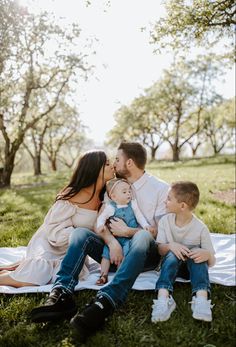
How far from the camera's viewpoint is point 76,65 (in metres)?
19.1

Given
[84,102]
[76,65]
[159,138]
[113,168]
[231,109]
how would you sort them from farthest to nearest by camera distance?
[159,138]
[231,109]
[84,102]
[76,65]
[113,168]

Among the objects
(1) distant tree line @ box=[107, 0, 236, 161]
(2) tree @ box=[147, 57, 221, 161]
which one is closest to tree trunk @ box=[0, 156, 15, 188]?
(1) distant tree line @ box=[107, 0, 236, 161]

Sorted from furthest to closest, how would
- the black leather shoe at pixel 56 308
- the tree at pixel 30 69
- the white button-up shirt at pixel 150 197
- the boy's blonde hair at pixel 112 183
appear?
the tree at pixel 30 69 < the white button-up shirt at pixel 150 197 < the boy's blonde hair at pixel 112 183 < the black leather shoe at pixel 56 308

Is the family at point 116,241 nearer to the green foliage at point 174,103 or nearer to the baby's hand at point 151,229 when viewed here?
the baby's hand at point 151,229

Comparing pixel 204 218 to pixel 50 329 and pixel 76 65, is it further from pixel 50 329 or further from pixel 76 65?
pixel 76 65

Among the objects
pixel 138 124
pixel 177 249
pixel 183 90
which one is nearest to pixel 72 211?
pixel 177 249

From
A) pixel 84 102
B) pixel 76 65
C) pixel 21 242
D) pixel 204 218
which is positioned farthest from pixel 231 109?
pixel 21 242

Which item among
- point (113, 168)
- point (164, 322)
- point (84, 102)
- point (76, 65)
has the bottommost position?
point (164, 322)

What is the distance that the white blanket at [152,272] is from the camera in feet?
14.6

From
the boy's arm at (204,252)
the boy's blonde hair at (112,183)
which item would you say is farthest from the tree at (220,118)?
the boy's arm at (204,252)

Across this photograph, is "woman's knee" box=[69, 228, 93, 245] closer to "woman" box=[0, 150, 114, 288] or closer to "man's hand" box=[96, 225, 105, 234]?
"man's hand" box=[96, 225, 105, 234]

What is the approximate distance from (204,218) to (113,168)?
4.09 m

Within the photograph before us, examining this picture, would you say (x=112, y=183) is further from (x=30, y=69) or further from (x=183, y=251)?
(x=30, y=69)

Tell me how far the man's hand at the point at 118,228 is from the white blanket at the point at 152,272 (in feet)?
1.96
